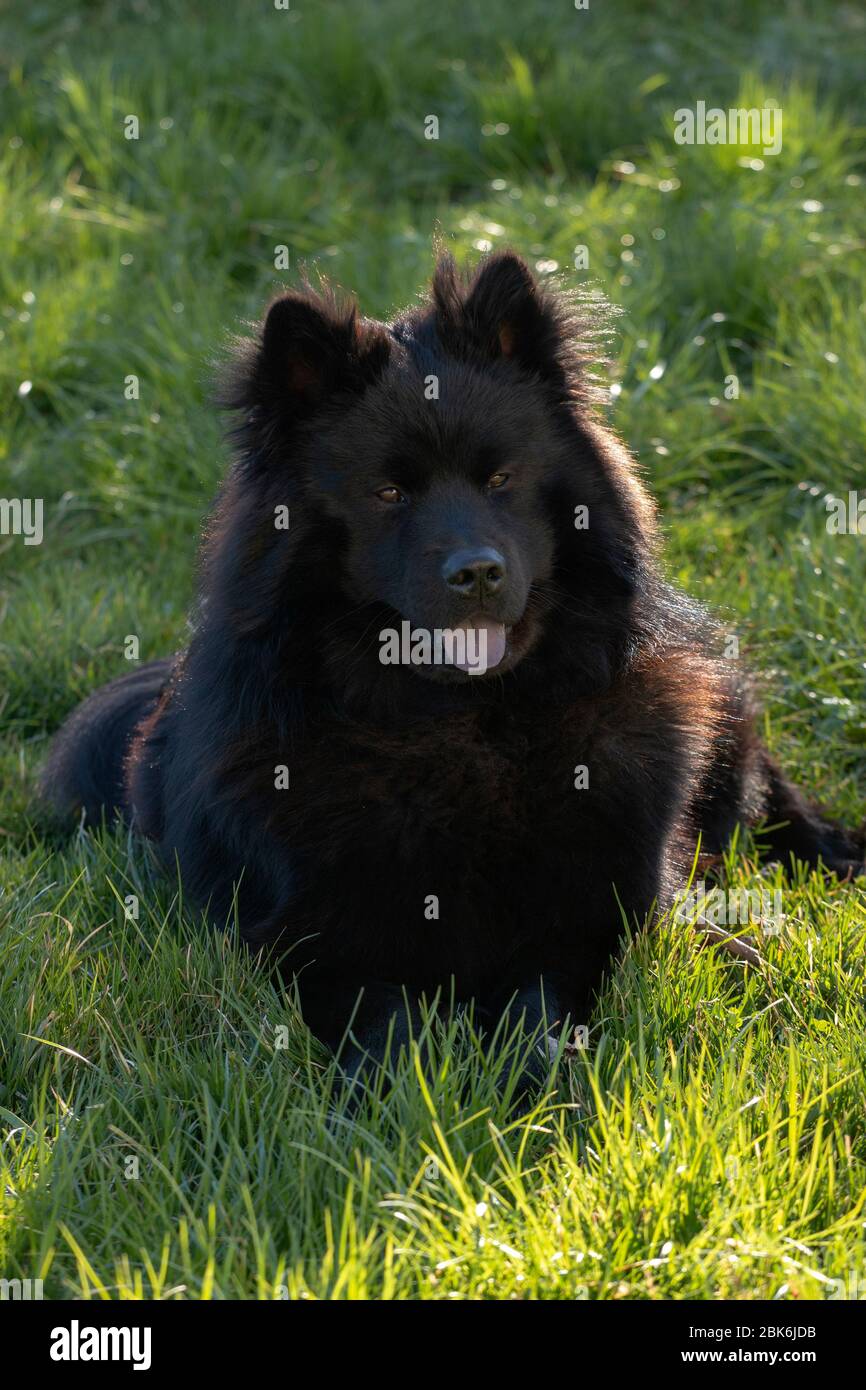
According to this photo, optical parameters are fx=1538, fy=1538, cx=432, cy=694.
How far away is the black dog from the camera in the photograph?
363 cm

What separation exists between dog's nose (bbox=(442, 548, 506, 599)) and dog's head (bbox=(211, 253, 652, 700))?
0.05 meters

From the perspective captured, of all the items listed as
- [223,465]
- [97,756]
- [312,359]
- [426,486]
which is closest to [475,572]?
[426,486]

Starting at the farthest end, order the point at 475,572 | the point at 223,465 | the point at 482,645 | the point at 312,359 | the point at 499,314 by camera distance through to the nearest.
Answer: the point at 223,465 < the point at 499,314 < the point at 312,359 < the point at 482,645 < the point at 475,572

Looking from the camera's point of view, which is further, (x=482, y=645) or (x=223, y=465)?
(x=223, y=465)

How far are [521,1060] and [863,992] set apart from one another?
0.97 m

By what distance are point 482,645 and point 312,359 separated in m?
0.81

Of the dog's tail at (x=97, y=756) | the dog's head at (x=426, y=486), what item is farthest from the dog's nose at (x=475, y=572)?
the dog's tail at (x=97, y=756)

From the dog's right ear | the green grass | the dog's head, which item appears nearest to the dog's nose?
the dog's head

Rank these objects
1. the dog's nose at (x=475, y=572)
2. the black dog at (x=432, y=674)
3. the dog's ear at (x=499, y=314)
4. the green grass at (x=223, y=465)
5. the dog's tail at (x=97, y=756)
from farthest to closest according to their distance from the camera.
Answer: the dog's tail at (x=97, y=756)
the dog's ear at (x=499, y=314)
the black dog at (x=432, y=674)
the dog's nose at (x=475, y=572)
the green grass at (x=223, y=465)

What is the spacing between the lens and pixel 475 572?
3.42 m

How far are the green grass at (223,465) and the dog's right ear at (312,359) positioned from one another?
135 cm

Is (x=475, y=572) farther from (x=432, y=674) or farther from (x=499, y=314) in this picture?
(x=499, y=314)

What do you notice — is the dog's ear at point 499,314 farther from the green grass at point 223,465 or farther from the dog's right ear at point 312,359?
the green grass at point 223,465

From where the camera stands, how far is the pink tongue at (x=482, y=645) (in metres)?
3.53
